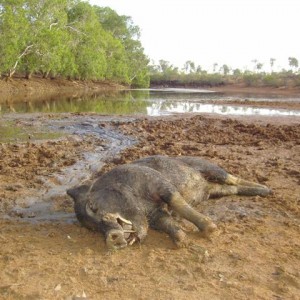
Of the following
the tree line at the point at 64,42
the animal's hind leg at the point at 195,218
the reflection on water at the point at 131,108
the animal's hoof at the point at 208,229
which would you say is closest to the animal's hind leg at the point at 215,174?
the animal's hind leg at the point at 195,218

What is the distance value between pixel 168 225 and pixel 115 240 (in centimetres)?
68

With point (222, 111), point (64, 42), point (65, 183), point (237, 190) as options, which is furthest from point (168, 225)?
A: point (64, 42)

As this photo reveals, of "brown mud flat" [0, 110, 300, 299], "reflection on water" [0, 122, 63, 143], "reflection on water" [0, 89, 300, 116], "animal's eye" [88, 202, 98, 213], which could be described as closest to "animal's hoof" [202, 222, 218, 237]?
"brown mud flat" [0, 110, 300, 299]

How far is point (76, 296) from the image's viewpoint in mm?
3053

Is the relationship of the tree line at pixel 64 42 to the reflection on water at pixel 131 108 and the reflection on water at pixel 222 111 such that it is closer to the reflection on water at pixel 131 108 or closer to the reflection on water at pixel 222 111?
the reflection on water at pixel 131 108

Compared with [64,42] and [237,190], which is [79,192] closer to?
[237,190]

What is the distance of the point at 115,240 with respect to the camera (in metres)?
3.78

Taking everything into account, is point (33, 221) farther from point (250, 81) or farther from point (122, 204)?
point (250, 81)

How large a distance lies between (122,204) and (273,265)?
1603 mm

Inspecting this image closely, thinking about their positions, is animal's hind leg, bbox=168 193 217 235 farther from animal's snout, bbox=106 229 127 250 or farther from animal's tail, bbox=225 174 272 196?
animal's tail, bbox=225 174 272 196

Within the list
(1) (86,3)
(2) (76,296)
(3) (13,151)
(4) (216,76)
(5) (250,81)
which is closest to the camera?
(2) (76,296)

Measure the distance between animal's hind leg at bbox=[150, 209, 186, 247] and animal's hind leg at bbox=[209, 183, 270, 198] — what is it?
144cm

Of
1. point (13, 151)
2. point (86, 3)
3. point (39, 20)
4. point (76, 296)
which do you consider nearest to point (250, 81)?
point (86, 3)

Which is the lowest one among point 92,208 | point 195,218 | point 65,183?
point 65,183
